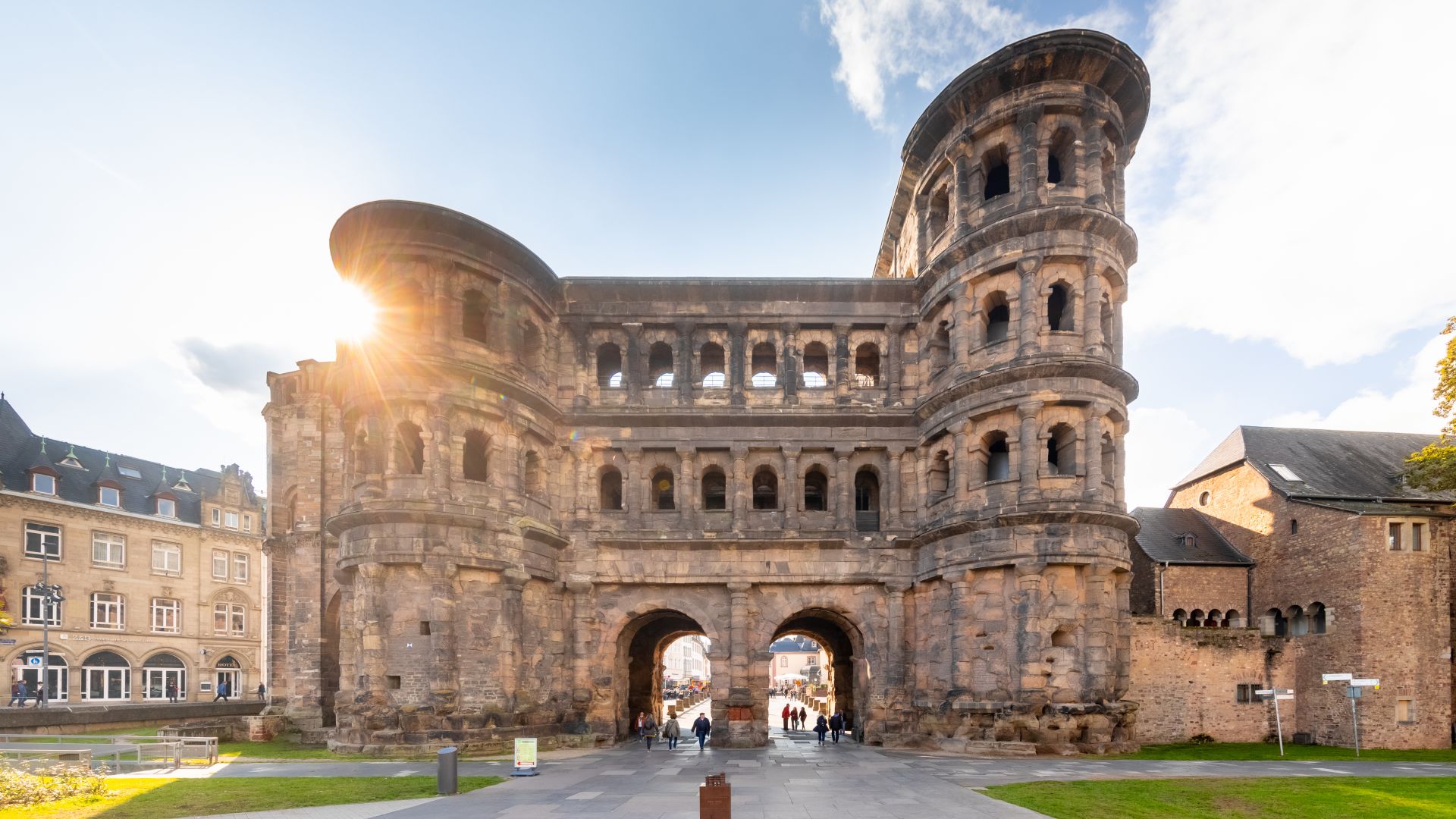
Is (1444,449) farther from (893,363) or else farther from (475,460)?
(475,460)

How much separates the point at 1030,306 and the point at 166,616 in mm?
51773

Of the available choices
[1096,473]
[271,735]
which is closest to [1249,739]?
[1096,473]

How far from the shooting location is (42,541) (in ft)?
134

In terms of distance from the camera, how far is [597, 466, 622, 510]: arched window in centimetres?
2978

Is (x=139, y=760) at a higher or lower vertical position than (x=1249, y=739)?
higher

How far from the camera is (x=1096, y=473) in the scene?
24062mm

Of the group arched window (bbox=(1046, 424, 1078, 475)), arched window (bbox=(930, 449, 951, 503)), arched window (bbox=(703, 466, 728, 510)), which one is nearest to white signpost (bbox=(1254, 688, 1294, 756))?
arched window (bbox=(1046, 424, 1078, 475))

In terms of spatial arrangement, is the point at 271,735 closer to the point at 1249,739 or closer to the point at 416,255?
the point at 416,255

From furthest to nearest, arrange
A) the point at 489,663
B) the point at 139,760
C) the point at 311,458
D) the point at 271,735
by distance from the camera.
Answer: the point at 311,458 → the point at 271,735 → the point at 489,663 → the point at 139,760

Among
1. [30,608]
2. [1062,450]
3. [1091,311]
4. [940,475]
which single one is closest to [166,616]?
[30,608]

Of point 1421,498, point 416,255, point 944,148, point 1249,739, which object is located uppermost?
point 944,148

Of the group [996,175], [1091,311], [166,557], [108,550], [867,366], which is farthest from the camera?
[166,557]

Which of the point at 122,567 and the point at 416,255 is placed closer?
the point at 416,255

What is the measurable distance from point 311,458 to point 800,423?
19366 mm
